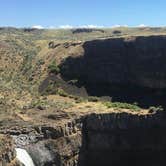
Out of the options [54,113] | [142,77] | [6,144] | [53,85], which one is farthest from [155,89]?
[6,144]

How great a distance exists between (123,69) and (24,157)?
3873cm

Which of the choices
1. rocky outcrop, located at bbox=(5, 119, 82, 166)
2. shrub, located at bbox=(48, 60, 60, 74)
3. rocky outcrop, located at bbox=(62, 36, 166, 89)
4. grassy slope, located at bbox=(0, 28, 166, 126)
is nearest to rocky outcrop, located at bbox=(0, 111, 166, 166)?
rocky outcrop, located at bbox=(5, 119, 82, 166)

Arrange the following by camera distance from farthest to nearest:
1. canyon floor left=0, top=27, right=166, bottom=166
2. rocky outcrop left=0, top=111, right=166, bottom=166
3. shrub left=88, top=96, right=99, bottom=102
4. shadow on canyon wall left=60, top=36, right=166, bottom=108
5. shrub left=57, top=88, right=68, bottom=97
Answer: shadow on canyon wall left=60, top=36, right=166, bottom=108 → shrub left=57, top=88, right=68, bottom=97 → shrub left=88, top=96, right=99, bottom=102 → rocky outcrop left=0, top=111, right=166, bottom=166 → canyon floor left=0, top=27, right=166, bottom=166

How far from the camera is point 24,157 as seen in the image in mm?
63656

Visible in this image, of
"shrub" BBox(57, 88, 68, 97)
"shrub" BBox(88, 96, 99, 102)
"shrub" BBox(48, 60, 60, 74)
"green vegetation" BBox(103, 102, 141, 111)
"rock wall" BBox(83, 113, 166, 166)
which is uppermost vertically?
"shrub" BBox(48, 60, 60, 74)

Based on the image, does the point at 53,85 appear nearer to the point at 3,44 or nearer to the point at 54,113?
the point at 54,113

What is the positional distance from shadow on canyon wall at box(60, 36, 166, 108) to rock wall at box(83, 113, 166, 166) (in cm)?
1412

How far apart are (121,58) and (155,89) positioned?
356 inches

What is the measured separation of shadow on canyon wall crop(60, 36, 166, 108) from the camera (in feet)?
310

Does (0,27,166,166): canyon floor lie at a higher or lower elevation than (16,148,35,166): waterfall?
higher

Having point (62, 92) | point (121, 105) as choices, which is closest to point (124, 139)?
point (121, 105)

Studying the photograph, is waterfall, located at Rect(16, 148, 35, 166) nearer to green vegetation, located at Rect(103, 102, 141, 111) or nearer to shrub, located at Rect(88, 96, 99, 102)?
green vegetation, located at Rect(103, 102, 141, 111)

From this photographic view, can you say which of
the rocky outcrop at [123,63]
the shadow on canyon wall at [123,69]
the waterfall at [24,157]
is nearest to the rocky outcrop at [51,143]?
the waterfall at [24,157]

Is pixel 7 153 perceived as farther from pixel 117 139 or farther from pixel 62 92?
pixel 62 92
